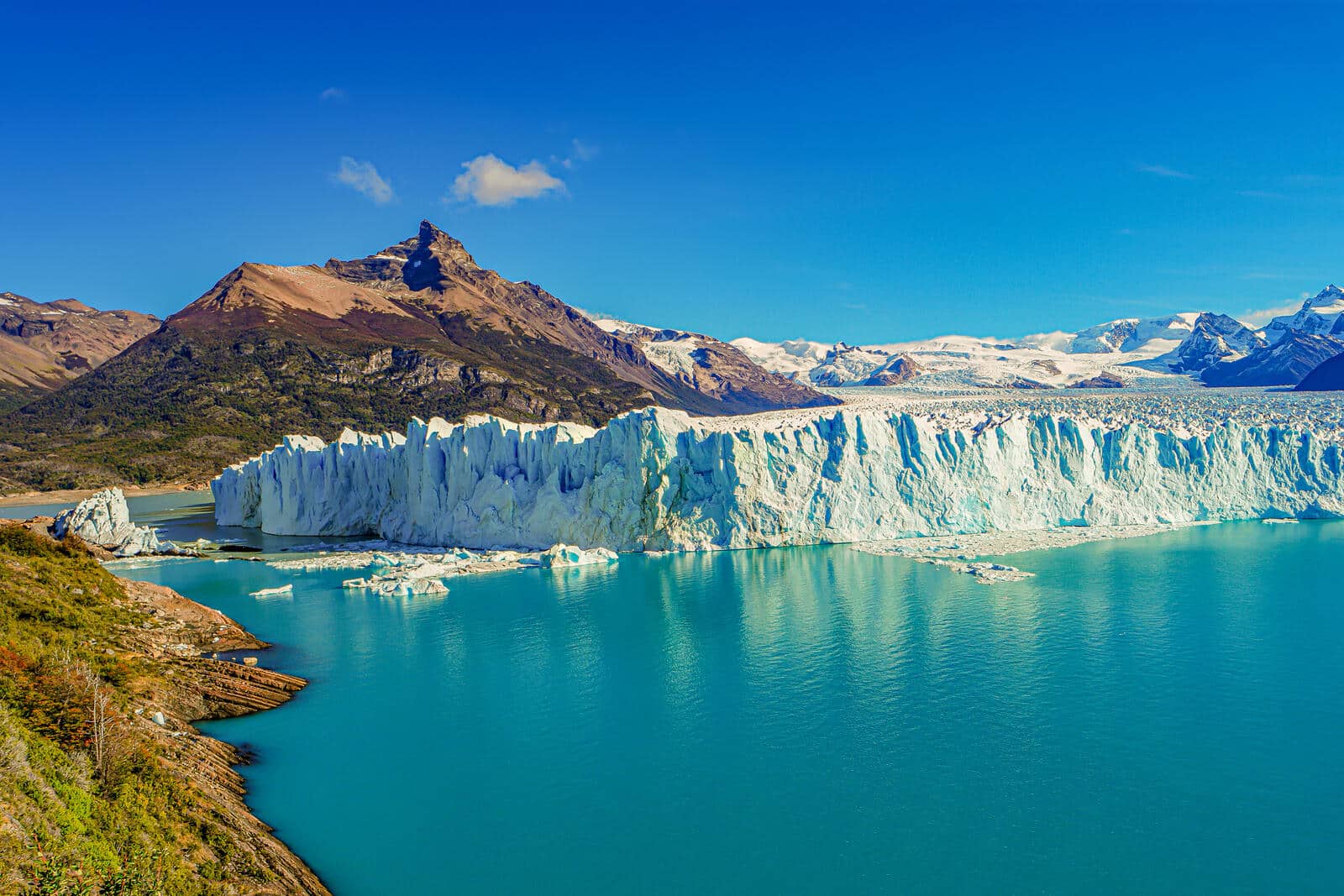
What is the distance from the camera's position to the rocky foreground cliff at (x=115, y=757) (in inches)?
352

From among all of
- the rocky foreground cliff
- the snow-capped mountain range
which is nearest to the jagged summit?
the snow-capped mountain range

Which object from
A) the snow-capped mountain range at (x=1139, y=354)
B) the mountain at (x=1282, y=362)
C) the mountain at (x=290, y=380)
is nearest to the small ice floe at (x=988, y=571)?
the snow-capped mountain range at (x=1139, y=354)

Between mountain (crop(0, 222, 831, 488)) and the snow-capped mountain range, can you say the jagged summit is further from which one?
the snow-capped mountain range

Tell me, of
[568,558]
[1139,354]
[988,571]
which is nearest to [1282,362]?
[1139,354]

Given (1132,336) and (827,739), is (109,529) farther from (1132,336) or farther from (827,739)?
(1132,336)

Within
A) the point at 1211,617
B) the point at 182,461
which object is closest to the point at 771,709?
the point at 1211,617

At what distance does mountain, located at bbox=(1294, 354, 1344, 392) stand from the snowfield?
103ft

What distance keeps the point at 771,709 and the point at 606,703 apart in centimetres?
375

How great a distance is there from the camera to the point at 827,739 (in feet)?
52.2

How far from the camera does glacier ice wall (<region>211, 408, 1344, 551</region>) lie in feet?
123

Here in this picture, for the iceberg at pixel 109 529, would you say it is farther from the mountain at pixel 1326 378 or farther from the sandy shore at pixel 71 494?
the mountain at pixel 1326 378

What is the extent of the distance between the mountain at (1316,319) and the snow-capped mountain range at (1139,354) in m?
0.13

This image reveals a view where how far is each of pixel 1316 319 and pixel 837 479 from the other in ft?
332

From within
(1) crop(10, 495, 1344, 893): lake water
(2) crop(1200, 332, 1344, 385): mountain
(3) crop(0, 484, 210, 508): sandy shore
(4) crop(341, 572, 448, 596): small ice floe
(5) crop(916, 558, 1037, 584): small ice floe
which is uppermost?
(2) crop(1200, 332, 1344, 385): mountain
